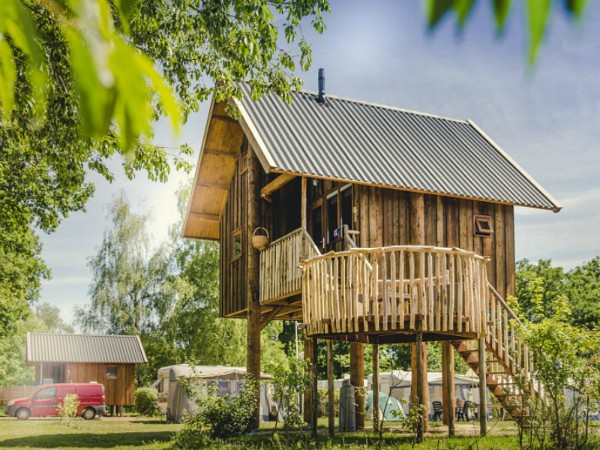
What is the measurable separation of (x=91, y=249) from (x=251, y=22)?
126 feet

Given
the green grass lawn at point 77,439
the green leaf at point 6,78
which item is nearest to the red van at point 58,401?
the green grass lawn at point 77,439

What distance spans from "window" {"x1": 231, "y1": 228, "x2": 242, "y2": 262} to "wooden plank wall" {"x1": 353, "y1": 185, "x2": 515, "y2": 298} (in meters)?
4.90

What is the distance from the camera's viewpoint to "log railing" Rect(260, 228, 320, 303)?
15.5 meters

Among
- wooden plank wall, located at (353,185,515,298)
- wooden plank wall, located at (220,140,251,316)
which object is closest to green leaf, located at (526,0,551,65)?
wooden plank wall, located at (353,185,515,298)

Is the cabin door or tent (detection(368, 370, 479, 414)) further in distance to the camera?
tent (detection(368, 370, 479, 414))

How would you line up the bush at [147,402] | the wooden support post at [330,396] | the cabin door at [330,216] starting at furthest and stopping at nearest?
the bush at [147,402], the cabin door at [330,216], the wooden support post at [330,396]

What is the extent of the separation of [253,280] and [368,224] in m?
3.33

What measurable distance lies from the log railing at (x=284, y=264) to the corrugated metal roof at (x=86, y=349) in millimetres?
24860

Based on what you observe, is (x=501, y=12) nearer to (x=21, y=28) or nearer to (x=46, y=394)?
(x=21, y=28)

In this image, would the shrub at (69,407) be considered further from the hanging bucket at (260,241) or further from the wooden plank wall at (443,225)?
the wooden plank wall at (443,225)

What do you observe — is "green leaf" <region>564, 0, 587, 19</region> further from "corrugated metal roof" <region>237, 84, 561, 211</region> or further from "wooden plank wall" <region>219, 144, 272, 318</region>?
"wooden plank wall" <region>219, 144, 272, 318</region>

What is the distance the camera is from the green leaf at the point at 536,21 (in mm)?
800

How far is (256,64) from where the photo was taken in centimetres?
1223

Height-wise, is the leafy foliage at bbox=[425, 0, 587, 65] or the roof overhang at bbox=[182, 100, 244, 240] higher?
the roof overhang at bbox=[182, 100, 244, 240]
